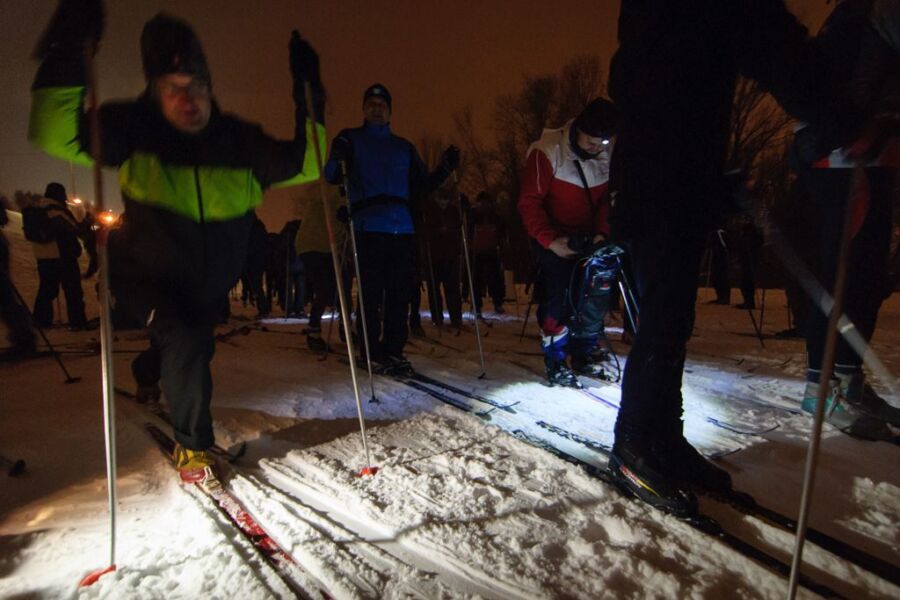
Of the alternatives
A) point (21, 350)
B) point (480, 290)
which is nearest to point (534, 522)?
point (21, 350)

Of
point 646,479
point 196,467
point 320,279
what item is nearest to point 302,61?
point 196,467

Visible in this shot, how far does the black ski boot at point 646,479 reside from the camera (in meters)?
1.58

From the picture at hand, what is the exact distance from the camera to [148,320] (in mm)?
1895

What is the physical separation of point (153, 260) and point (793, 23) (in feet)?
8.22

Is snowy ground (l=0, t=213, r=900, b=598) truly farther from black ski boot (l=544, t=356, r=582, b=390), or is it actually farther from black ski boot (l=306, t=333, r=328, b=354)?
black ski boot (l=306, t=333, r=328, b=354)

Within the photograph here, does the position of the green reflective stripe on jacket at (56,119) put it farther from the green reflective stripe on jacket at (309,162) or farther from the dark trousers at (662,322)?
the dark trousers at (662,322)

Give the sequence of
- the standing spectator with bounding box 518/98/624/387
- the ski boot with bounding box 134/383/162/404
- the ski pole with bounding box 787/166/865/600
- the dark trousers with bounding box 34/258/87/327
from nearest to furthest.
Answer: the ski pole with bounding box 787/166/865/600 → the ski boot with bounding box 134/383/162/404 → the standing spectator with bounding box 518/98/624/387 → the dark trousers with bounding box 34/258/87/327

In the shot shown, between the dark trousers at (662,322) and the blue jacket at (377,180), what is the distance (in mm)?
2214

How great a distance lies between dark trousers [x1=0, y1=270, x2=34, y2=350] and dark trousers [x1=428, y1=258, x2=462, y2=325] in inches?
168

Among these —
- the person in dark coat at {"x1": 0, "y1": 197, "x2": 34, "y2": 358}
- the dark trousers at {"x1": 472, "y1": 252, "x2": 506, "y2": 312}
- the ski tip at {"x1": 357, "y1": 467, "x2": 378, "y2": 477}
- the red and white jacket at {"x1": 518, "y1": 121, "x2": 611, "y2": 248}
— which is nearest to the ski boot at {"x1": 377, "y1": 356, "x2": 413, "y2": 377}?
the red and white jacket at {"x1": 518, "y1": 121, "x2": 611, "y2": 248}

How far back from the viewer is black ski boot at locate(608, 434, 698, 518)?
1.58m

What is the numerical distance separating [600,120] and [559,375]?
1698 millimetres

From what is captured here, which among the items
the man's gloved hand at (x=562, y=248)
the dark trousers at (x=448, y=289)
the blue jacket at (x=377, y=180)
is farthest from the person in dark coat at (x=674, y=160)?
the dark trousers at (x=448, y=289)

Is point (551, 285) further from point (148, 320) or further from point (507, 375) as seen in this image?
point (148, 320)
